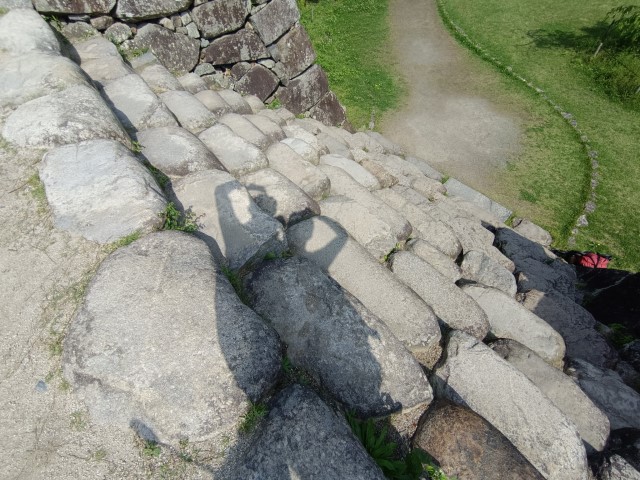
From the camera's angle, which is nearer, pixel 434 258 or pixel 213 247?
pixel 213 247

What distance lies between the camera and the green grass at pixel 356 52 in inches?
432

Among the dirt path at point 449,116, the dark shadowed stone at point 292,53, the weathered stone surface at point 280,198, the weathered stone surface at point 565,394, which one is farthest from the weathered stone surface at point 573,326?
the dark shadowed stone at point 292,53

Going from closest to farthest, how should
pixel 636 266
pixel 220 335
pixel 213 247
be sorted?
1. pixel 220 335
2. pixel 213 247
3. pixel 636 266

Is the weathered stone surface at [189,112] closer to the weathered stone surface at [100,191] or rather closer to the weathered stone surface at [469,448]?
the weathered stone surface at [100,191]

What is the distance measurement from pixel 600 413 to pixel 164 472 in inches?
121

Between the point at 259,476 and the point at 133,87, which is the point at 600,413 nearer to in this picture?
the point at 259,476

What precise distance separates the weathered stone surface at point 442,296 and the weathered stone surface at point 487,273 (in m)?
1.22

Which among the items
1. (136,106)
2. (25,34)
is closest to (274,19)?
(136,106)

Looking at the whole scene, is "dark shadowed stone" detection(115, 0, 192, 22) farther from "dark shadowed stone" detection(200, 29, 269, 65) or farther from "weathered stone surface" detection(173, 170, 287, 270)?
"weathered stone surface" detection(173, 170, 287, 270)

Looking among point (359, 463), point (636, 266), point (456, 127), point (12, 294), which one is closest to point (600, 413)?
point (359, 463)

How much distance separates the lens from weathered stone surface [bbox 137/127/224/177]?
3598mm

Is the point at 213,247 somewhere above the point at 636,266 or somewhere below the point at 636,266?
above

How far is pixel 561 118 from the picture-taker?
34.9 feet

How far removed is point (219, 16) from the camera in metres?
6.41
